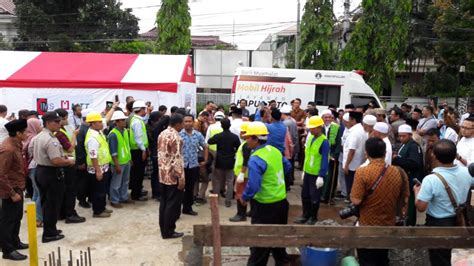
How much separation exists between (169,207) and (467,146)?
4071 mm

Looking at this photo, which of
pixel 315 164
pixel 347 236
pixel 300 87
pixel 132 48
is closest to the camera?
pixel 347 236

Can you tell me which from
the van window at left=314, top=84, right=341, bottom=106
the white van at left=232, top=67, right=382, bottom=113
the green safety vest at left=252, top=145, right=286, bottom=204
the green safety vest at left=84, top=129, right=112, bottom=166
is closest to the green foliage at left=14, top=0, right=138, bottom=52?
the white van at left=232, top=67, right=382, bottom=113

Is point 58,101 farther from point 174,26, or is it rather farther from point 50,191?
point 174,26

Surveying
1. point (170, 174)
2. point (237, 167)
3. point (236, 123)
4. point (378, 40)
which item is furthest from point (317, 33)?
point (170, 174)

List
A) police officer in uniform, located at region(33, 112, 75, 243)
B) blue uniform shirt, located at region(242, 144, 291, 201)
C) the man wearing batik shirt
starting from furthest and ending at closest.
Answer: the man wearing batik shirt → police officer in uniform, located at region(33, 112, 75, 243) → blue uniform shirt, located at region(242, 144, 291, 201)

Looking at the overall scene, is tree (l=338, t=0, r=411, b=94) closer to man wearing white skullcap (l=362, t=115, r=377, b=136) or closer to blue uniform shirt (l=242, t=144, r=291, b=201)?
man wearing white skullcap (l=362, t=115, r=377, b=136)

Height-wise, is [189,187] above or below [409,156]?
below

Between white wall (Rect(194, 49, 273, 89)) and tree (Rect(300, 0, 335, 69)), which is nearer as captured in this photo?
white wall (Rect(194, 49, 273, 89))

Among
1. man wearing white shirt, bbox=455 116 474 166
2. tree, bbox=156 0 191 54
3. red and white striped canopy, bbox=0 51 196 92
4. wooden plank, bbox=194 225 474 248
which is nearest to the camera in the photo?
wooden plank, bbox=194 225 474 248

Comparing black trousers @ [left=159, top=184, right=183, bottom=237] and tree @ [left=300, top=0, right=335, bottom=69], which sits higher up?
tree @ [left=300, top=0, right=335, bottom=69]

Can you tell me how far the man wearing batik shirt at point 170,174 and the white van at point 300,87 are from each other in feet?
26.7

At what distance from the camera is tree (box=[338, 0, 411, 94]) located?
19484 mm

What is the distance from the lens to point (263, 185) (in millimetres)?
4473

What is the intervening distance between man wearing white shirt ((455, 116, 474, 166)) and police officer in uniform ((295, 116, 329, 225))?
1.78 meters
